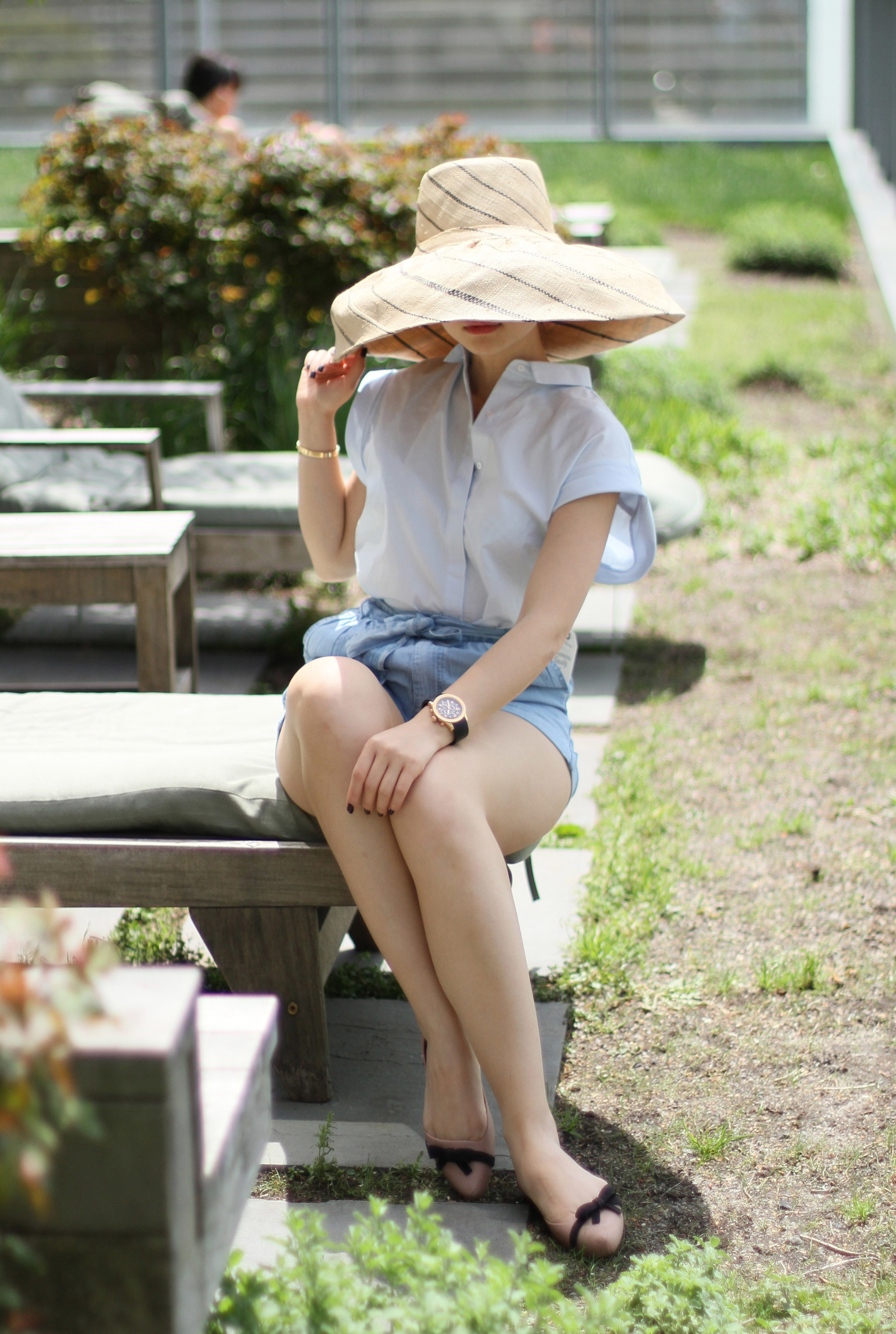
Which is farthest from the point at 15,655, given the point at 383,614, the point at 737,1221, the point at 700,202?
the point at 700,202

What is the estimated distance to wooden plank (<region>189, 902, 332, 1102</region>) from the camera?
2186 millimetres

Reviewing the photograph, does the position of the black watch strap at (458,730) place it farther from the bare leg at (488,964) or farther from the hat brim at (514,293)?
the hat brim at (514,293)

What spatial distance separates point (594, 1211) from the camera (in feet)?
6.13

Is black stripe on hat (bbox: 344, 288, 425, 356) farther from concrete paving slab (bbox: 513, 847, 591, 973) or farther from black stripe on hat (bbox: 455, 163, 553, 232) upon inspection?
concrete paving slab (bbox: 513, 847, 591, 973)

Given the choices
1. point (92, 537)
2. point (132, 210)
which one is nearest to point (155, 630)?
point (92, 537)

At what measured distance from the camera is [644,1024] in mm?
2465

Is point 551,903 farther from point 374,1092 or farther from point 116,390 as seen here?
point 116,390

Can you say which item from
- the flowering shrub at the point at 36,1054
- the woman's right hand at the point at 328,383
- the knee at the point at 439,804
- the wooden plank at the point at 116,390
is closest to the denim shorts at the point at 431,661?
the knee at the point at 439,804

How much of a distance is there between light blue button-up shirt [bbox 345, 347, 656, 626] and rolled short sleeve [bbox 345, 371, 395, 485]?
20 mm

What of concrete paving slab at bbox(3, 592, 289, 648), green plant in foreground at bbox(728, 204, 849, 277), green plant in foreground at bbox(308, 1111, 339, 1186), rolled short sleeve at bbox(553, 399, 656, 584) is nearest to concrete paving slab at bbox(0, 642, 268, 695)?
concrete paving slab at bbox(3, 592, 289, 648)

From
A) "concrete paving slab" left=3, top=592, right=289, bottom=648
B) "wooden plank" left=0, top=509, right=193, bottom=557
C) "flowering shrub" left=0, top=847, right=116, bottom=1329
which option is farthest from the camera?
"concrete paving slab" left=3, top=592, right=289, bottom=648

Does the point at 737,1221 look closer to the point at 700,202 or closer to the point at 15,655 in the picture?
the point at 15,655

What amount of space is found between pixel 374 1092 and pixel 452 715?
0.68 metres

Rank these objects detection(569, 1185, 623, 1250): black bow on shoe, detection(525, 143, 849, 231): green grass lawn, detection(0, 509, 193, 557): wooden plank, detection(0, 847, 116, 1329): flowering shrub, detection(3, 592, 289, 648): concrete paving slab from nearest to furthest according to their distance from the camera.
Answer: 1. detection(0, 847, 116, 1329): flowering shrub
2. detection(569, 1185, 623, 1250): black bow on shoe
3. detection(0, 509, 193, 557): wooden plank
4. detection(3, 592, 289, 648): concrete paving slab
5. detection(525, 143, 849, 231): green grass lawn
